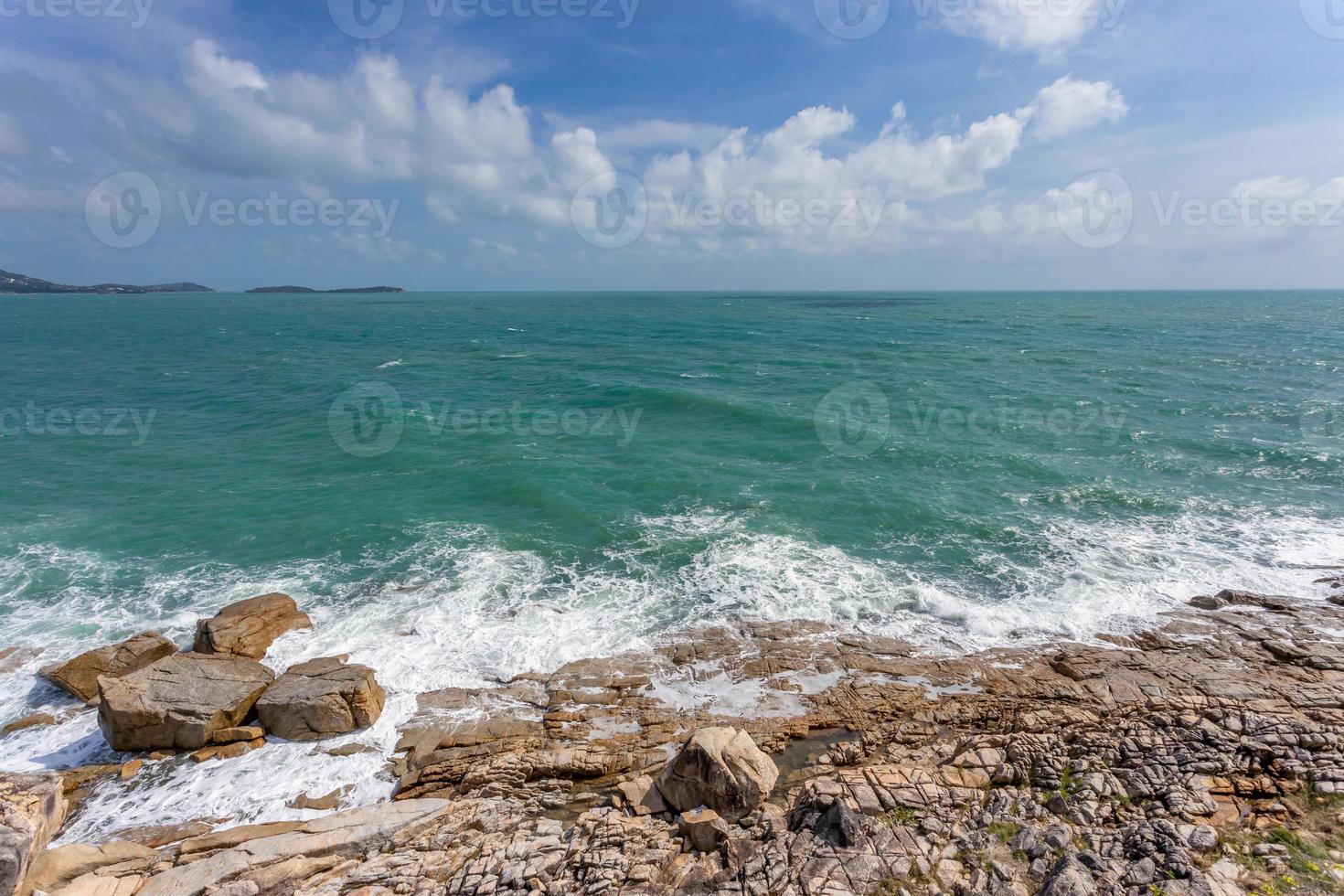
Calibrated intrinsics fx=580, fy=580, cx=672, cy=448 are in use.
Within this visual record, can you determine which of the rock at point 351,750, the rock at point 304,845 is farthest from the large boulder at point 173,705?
the rock at point 304,845

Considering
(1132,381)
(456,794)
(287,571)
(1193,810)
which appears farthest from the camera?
(1132,381)

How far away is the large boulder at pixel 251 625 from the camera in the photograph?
1419 centimetres

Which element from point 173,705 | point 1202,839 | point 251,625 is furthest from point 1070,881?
point 251,625

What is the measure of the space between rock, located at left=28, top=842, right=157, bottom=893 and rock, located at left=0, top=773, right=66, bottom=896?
0.59ft

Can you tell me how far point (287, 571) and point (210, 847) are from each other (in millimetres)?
10686

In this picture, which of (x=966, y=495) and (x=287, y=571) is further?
(x=966, y=495)

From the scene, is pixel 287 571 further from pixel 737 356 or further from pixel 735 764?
pixel 737 356

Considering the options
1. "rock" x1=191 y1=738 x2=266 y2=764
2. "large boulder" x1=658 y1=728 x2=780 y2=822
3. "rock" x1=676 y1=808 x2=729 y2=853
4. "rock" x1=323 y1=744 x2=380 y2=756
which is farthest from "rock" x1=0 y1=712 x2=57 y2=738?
"rock" x1=676 y1=808 x2=729 y2=853

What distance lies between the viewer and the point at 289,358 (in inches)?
2379

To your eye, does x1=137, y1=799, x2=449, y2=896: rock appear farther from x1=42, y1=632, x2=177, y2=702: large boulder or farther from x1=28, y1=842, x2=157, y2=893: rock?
x1=42, y1=632, x2=177, y2=702: large boulder

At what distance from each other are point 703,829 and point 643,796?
5.19 feet

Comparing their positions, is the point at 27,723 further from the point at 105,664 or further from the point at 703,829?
the point at 703,829

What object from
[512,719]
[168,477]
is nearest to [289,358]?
[168,477]

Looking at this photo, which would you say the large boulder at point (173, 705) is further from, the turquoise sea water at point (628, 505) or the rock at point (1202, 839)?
the rock at point (1202, 839)
